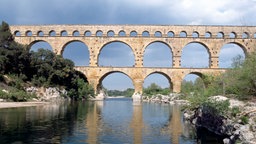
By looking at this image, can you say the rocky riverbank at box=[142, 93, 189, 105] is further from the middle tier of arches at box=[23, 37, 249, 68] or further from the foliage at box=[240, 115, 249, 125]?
the foliage at box=[240, 115, 249, 125]

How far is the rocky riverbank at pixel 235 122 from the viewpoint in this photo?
35.7ft

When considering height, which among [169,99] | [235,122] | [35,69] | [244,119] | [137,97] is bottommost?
[235,122]

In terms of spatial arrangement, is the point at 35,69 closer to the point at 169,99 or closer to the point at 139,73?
the point at 139,73

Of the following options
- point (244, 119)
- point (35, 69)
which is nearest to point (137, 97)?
point (35, 69)

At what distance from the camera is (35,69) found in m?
45.4

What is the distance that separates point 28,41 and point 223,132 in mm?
46750

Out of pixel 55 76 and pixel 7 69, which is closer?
pixel 7 69

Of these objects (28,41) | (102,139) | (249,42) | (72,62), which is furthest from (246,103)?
(28,41)

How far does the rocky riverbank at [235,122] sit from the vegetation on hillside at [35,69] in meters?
27.5

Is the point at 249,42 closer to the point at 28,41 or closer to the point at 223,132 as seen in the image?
the point at 28,41

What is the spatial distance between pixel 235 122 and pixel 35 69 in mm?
37387

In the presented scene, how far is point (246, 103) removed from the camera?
13719 mm

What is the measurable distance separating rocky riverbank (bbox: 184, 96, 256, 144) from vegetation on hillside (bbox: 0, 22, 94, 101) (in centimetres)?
2753

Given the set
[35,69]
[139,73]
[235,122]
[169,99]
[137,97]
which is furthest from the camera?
[139,73]
